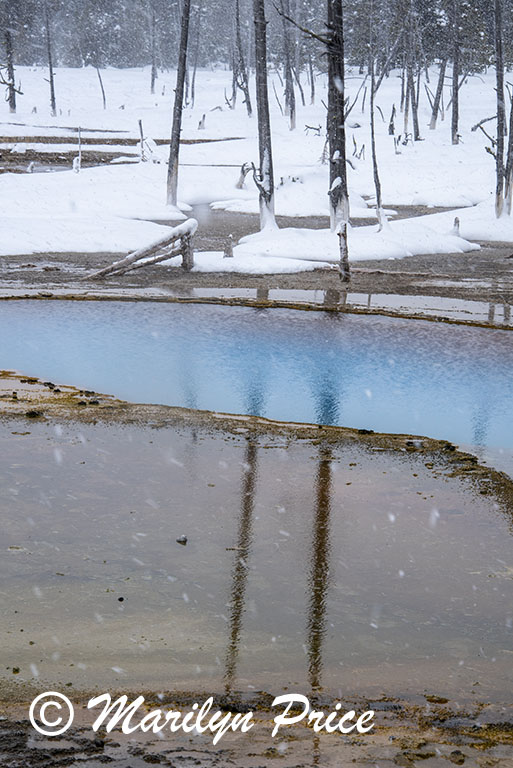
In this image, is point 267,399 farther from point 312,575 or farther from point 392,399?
point 312,575

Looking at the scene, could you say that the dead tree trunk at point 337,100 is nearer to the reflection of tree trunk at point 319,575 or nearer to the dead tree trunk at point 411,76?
the reflection of tree trunk at point 319,575

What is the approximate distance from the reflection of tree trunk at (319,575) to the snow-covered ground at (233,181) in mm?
13719

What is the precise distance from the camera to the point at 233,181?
40.4 m

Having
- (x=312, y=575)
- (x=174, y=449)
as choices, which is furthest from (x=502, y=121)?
(x=312, y=575)

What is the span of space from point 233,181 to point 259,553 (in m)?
35.7

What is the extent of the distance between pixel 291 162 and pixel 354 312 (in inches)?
1146

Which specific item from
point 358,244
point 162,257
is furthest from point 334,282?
point 358,244

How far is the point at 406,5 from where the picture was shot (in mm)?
55062

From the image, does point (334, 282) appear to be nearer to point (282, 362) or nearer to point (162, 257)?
point (162, 257)

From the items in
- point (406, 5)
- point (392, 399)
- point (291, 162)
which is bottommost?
point (392, 399)

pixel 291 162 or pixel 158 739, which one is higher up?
pixel 291 162

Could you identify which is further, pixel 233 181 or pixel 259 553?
pixel 233 181

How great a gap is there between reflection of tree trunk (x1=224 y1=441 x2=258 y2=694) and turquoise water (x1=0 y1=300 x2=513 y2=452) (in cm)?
217

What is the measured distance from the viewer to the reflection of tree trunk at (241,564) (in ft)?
15.6
